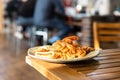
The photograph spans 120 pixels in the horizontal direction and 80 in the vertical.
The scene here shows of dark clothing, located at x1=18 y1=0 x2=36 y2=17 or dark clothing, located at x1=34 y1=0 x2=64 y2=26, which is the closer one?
dark clothing, located at x1=34 y1=0 x2=64 y2=26

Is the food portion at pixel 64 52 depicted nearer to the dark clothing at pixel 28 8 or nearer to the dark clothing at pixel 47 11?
the dark clothing at pixel 47 11

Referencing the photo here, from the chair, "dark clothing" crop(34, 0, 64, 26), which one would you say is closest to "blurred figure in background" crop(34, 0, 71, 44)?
"dark clothing" crop(34, 0, 64, 26)

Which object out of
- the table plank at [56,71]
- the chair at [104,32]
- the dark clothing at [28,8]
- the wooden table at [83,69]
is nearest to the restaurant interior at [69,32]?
the dark clothing at [28,8]

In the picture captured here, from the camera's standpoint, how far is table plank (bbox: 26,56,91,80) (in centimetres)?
85

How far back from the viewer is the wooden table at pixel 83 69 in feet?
2.83

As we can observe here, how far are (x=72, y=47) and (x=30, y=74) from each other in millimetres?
2116

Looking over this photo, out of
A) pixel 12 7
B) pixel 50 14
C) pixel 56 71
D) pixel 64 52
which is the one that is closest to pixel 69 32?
pixel 50 14

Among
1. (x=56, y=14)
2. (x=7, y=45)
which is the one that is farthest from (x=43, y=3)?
(x=7, y=45)

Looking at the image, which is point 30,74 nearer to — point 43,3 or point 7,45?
point 43,3

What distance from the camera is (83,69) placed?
37.3 inches

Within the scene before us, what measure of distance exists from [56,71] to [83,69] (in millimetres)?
125

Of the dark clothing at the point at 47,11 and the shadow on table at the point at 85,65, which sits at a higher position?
the dark clothing at the point at 47,11

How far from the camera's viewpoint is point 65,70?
93 cm

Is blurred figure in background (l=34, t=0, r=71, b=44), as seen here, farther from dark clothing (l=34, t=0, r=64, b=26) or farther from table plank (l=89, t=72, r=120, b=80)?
table plank (l=89, t=72, r=120, b=80)
